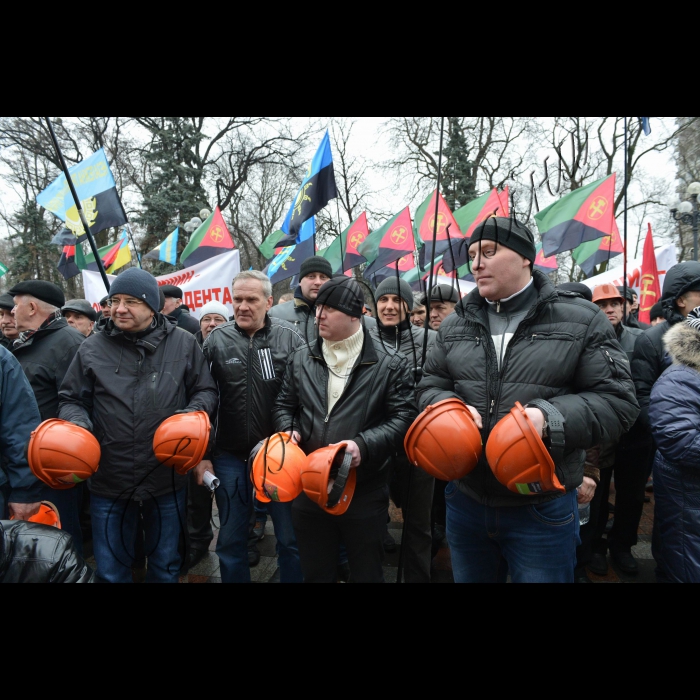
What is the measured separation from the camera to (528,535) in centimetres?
182

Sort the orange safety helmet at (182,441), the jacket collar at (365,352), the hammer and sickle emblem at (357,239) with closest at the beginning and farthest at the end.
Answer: the orange safety helmet at (182,441), the jacket collar at (365,352), the hammer and sickle emblem at (357,239)

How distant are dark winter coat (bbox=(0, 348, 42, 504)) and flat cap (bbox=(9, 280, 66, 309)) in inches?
34.3

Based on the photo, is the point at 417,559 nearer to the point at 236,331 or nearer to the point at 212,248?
the point at 236,331

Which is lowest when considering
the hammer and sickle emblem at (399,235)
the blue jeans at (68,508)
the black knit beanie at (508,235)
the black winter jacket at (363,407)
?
the blue jeans at (68,508)

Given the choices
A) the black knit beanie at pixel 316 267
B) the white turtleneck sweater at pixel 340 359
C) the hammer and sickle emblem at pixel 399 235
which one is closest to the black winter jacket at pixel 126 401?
the white turtleneck sweater at pixel 340 359

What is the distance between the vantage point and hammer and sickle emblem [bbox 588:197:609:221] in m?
5.71

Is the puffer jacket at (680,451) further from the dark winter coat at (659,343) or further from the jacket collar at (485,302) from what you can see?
the jacket collar at (485,302)

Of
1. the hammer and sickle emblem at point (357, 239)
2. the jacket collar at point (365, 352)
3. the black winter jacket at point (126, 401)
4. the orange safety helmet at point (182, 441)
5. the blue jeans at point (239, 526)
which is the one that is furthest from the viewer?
the hammer and sickle emblem at point (357, 239)

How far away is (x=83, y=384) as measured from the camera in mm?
2492

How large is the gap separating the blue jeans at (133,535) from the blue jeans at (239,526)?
0.26 metres

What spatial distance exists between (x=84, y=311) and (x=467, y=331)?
4143 millimetres

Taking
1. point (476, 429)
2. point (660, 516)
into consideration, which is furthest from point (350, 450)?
point (660, 516)

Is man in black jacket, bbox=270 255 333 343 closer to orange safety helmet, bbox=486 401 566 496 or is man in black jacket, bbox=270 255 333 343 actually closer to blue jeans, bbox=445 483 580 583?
blue jeans, bbox=445 483 580 583

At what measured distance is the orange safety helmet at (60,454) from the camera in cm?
205
